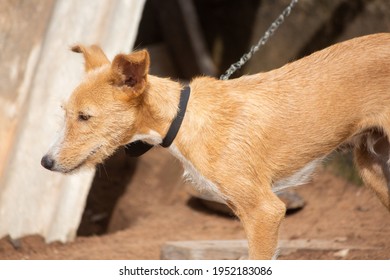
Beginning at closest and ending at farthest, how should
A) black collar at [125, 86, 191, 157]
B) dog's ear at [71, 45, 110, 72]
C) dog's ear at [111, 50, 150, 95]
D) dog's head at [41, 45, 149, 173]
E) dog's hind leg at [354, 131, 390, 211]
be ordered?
dog's ear at [111, 50, 150, 95]
dog's head at [41, 45, 149, 173]
black collar at [125, 86, 191, 157]
dog's ear at [71, 45, 110, 72]
dog's hind leg at [354, 131, 390, 211]

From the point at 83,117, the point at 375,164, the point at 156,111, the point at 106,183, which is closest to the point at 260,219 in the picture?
the point at 156,111

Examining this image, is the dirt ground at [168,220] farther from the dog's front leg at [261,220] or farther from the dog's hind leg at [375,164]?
the dog's front leg at [261,220]

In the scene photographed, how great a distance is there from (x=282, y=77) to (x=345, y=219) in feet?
8.73

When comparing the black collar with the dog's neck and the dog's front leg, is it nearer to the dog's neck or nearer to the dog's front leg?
the dog's neck

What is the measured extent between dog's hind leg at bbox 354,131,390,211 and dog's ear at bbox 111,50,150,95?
184cm

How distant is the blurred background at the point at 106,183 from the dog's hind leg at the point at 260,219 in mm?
1201

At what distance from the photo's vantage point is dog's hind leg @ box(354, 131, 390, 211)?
562 cm

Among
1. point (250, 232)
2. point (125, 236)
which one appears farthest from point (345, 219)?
A: point (250, 232)

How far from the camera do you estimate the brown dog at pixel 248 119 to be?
4887 millimetres

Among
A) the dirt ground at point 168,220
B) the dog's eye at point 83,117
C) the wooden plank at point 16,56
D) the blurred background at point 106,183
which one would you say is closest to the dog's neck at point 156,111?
the dog's eye at point 83,117

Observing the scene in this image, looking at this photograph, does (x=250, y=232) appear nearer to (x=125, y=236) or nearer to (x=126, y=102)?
(x=126, y=102)

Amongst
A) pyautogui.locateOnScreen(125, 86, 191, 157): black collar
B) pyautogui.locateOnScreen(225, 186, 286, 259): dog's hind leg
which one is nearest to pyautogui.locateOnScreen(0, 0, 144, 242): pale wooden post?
pyautogui.locateOnScreen(125, 86, 191, 157): black collar

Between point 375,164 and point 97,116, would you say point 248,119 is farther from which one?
point 375,164

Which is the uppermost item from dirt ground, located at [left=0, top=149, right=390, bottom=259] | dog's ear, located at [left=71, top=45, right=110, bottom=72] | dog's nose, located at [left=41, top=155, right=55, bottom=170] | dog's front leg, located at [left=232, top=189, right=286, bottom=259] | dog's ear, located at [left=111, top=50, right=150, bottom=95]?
dog's ear, located at [left=111, top=50, right=150, bottom=95]
